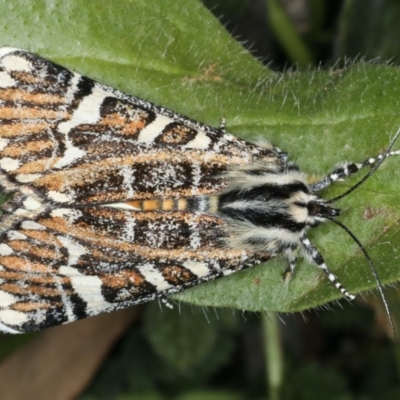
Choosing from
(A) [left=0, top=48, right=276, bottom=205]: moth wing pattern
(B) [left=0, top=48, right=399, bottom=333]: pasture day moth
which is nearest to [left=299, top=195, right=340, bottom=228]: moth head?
(B) [left=0, top=48, right=399, bottom=333]: pasture day moth

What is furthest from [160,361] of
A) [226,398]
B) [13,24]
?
[13,24]

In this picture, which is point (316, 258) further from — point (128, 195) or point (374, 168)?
point (128, 195)

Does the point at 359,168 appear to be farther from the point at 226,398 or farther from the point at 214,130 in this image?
the point at 226,398

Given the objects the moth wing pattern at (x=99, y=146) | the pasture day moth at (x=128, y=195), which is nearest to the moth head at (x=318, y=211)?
the pasture day moth at (x=128, y=195)

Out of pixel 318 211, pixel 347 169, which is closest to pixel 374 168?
pixel 347 169

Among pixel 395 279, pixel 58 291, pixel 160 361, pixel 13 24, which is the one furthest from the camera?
pixel 160 361

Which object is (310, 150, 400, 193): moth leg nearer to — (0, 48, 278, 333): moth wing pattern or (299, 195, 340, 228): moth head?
(299, 195, 340, 228): moth head
